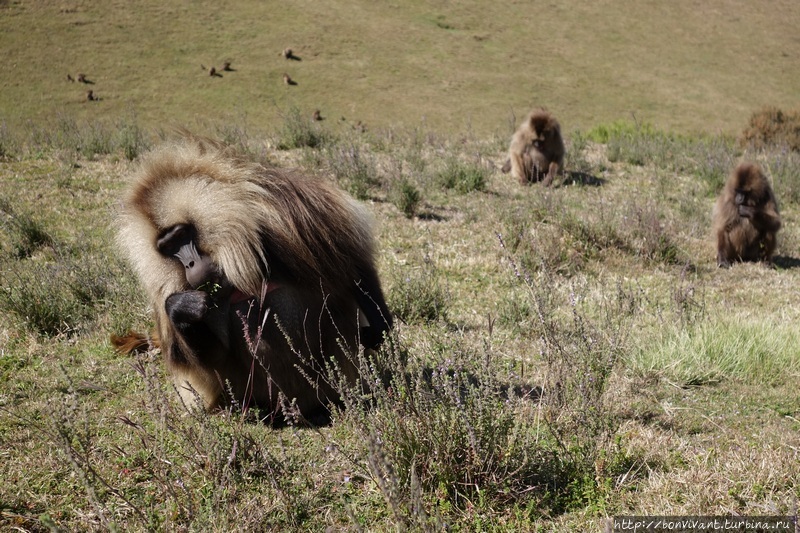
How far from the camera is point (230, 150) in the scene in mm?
3822

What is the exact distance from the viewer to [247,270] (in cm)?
327

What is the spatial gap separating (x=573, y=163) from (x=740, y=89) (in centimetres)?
2797

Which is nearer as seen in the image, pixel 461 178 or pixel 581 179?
pixel 461 178

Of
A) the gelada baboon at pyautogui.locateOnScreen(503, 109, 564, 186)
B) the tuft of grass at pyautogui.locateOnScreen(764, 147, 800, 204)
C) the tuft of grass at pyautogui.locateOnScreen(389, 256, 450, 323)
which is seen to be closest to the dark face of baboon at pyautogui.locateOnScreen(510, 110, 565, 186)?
the gelada baboon at pyautogui.locateOnScreen(503, 109, 564, 186)

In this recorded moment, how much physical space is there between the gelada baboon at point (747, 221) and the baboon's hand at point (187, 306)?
21.3 feet

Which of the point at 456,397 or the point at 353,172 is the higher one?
the point at 456,397

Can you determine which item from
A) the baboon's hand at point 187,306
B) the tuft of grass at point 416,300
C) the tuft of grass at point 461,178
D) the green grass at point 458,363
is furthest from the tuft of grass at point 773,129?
the baboon's hand at point 187,306

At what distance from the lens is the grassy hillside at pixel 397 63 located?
26141mm

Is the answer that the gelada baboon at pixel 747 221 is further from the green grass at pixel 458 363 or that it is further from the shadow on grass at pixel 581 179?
the shadow on grass at pixel 581 179

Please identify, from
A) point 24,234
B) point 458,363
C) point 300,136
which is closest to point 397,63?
point 300,136

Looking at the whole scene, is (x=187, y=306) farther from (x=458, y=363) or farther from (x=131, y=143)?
(x=131, y=143)

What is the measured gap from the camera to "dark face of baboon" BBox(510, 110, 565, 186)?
10.8 metres

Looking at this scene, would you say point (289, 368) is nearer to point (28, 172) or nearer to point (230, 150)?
point (230, 150)

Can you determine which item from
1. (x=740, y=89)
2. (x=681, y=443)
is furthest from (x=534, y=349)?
(x=740, y=89)
